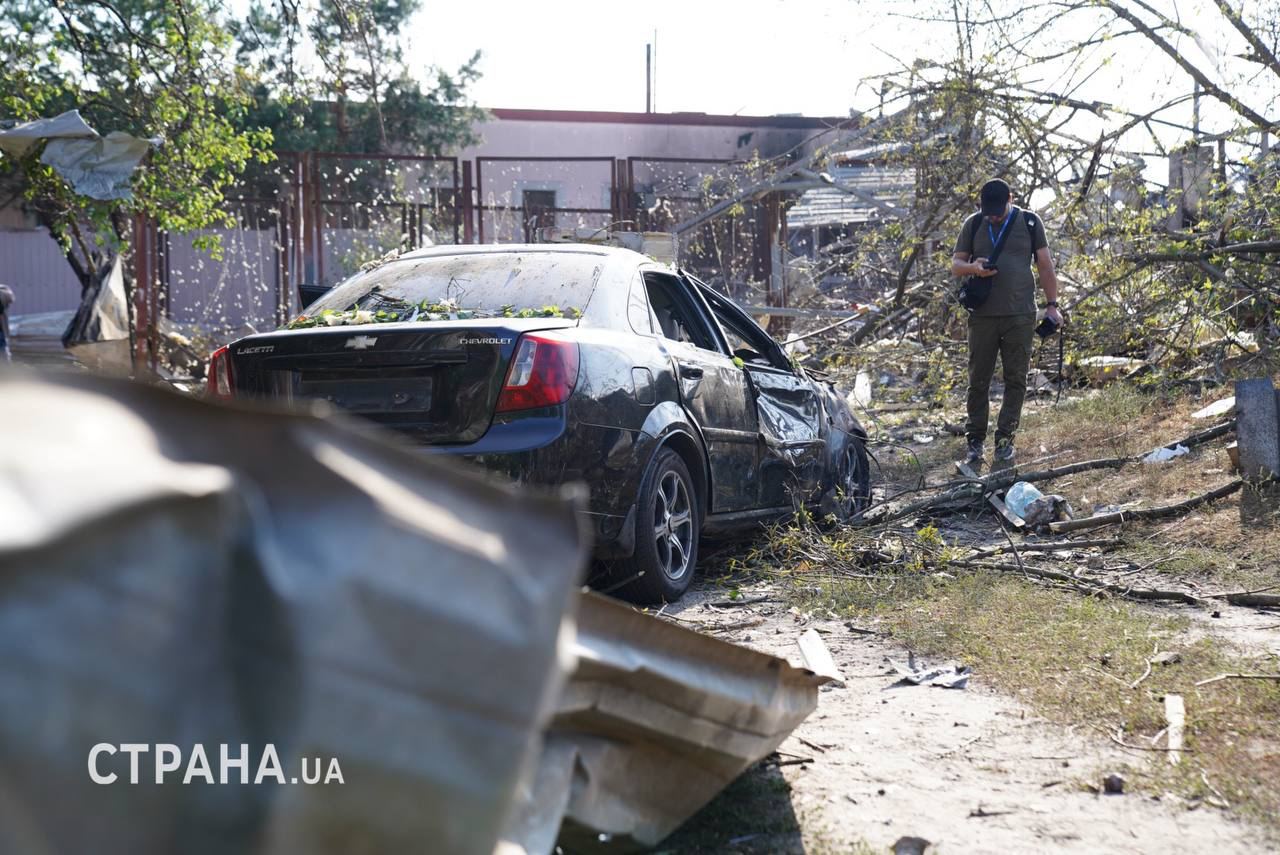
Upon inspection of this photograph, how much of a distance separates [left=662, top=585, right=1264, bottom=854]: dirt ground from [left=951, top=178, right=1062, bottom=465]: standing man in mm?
5151

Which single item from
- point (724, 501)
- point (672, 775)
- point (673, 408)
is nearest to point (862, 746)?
point (672, 775)

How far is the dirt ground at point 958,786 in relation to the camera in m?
2.65

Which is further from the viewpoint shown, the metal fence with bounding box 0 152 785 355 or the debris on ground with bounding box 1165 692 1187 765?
the metal fence with bounding box 0 152 785 355

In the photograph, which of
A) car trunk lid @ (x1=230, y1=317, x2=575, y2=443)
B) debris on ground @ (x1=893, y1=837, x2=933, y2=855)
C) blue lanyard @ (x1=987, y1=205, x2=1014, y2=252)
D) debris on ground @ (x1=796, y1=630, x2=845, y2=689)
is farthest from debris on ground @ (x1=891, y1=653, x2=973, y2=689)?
blue lanyard @ (x1=987, y1=205, x2=1014, y2=252)

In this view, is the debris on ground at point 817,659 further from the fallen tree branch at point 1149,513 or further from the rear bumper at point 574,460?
the fallen tree branch at point 1149,513

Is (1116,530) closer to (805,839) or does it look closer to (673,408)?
(673,408)

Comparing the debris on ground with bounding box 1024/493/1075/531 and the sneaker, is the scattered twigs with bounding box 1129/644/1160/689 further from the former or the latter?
the sneaker

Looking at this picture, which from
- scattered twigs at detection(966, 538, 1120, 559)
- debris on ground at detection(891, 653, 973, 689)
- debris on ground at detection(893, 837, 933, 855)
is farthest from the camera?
scattered twigs at detection(966, 538, 1120, 559)

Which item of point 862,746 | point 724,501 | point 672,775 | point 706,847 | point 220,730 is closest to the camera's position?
point 220,730

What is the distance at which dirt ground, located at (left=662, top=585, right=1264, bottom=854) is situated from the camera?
8.70 ft

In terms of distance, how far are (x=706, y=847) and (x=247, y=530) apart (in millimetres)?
1864

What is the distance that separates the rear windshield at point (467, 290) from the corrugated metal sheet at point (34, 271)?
21.7 metres

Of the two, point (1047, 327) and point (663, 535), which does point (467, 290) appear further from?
point (1047, 327)

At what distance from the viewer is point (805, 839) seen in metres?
2.67
